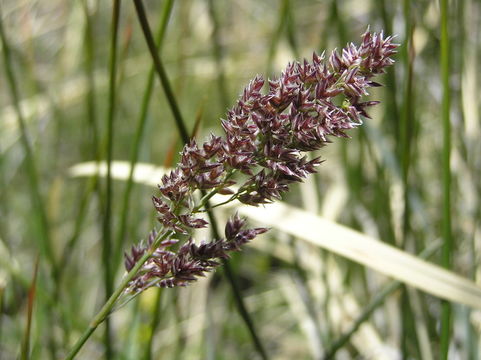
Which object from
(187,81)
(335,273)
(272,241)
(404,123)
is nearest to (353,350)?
(335,273)

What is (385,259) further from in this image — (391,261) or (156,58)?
(156,58)

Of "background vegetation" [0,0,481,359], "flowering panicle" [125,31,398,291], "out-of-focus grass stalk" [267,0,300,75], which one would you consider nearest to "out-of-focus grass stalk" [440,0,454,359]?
"background vegetation" [0,0,481,359]

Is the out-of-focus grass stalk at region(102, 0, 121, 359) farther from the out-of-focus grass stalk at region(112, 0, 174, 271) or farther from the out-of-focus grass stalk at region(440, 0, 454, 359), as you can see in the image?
the out-of-focus grass stalk at region(440, 0, 454, 359)

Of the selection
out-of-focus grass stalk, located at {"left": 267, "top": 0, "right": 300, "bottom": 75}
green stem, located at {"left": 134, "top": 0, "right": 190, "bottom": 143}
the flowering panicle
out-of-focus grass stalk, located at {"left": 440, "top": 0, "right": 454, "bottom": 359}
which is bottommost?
the flowering panicle

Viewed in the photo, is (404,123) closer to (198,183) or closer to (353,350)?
(198,183)

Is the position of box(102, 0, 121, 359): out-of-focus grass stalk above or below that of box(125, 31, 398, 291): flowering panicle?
above
